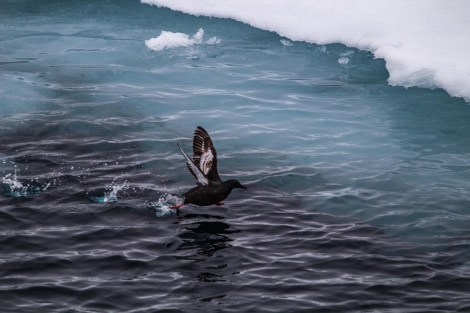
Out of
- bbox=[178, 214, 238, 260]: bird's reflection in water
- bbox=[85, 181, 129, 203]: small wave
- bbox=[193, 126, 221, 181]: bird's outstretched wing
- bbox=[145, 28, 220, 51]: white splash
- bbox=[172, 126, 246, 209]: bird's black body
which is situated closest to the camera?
bbox=[178, 214, 238, 260]: bird's reflection in water

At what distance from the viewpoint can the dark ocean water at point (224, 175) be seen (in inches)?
254

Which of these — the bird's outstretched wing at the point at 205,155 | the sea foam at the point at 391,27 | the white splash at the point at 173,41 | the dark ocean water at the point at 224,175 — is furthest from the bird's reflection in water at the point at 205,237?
the white splash at the point at 173,41

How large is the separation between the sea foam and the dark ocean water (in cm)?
28

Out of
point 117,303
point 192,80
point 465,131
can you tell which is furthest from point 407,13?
point 117,303

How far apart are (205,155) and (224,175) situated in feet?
3.15

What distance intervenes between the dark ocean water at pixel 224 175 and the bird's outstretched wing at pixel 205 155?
525 mm

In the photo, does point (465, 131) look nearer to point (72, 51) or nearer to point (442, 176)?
point (442, 176)

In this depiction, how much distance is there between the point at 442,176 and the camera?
934cm

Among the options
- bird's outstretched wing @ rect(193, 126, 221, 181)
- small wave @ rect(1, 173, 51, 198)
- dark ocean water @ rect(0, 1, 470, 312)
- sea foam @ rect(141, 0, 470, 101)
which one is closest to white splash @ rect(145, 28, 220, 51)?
dark ocean water @ rect(0, 1, 470, 312)

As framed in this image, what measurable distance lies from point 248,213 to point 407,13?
753 centimetres

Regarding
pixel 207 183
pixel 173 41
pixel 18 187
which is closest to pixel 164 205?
pixel 207 183

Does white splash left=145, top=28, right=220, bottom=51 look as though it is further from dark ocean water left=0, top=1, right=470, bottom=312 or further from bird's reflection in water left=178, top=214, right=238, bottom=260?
bird's reflection in water left=178, top=214, right=238, bottom=260

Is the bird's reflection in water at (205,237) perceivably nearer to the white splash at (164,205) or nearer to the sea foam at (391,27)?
the white splash at (164,205)

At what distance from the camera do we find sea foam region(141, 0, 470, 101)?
39.2ft
